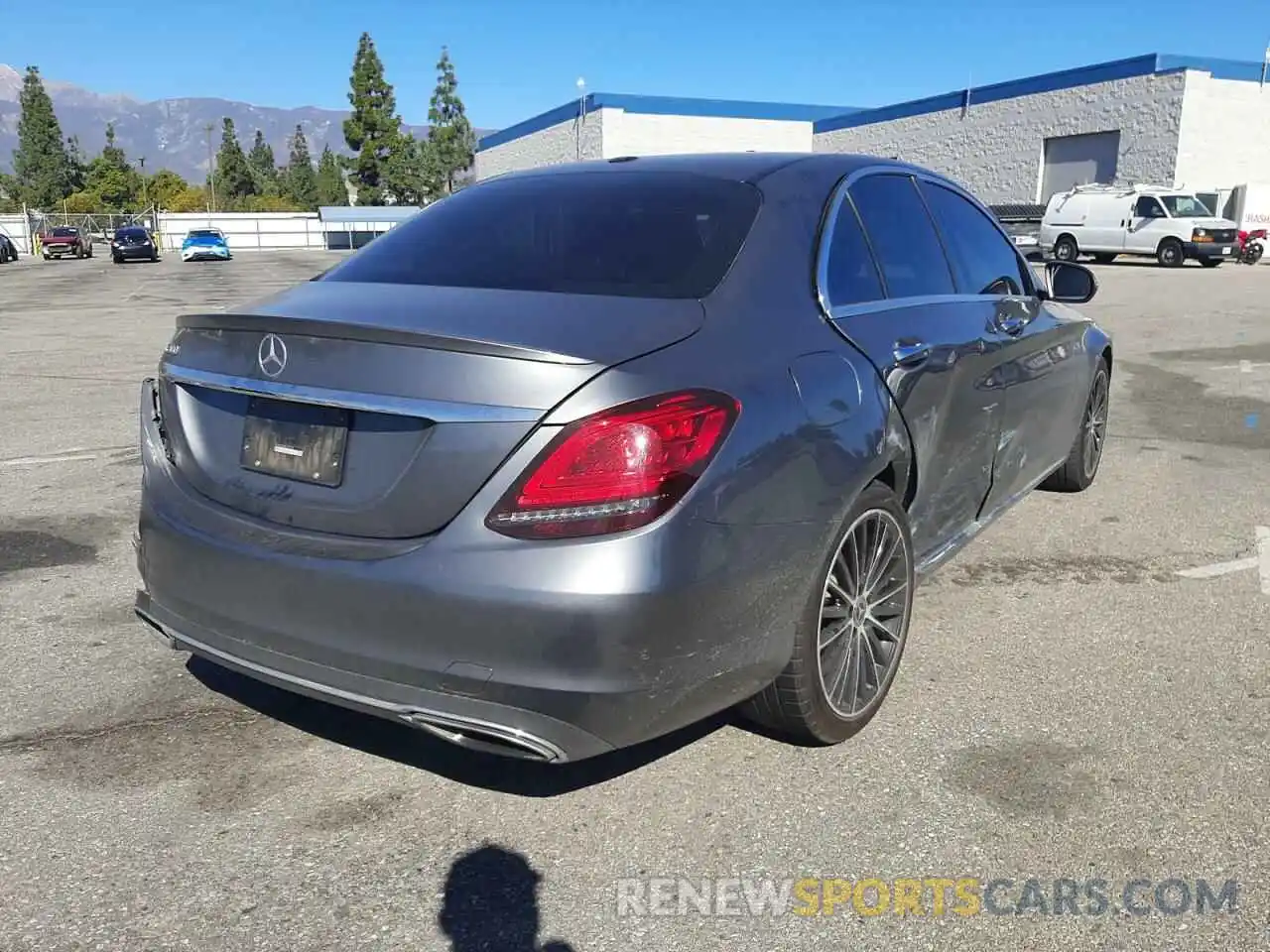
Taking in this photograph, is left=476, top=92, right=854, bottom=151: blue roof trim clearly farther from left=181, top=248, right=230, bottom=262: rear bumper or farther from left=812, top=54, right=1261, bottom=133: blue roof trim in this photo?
left=181, top=248, right=230, bottom=262: rear bumper

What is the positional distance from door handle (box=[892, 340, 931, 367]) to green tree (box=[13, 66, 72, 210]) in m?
104

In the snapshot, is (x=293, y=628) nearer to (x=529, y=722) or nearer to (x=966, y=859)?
(x=529, y=722)

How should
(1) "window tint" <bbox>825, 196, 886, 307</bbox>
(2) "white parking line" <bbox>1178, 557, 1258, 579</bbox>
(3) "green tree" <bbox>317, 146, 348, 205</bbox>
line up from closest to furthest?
(1) "window tint" <bbox>825, 196, 886, 307</bbox>, (2) "white parking line" <bbox>1178, 557, 1258, 579</bbox>, (3) "green tree" <bbox>317, 146, 348, 205</bbox>

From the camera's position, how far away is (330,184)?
352ft

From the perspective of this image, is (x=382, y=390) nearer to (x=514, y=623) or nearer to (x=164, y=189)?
(x=514, y=623)

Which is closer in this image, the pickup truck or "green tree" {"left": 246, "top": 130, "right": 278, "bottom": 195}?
the pickup truck

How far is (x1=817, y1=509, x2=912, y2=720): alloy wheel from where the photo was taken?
9.98ft

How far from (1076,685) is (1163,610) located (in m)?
0.92

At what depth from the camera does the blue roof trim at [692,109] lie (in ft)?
168

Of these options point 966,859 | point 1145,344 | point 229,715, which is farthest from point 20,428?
point 1145,344

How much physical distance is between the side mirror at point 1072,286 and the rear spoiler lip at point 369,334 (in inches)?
140

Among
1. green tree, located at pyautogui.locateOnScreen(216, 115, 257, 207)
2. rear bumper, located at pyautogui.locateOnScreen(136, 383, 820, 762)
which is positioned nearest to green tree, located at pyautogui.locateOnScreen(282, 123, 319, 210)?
green tree, located at pyautogui.locateOnScreen(216, 115, 257, 207)

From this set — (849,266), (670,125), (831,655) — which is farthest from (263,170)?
(831,655)

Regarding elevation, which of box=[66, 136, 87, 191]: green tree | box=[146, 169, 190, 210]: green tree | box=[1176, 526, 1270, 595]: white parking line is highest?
box=[66, 136, 87, 191]: green tree
